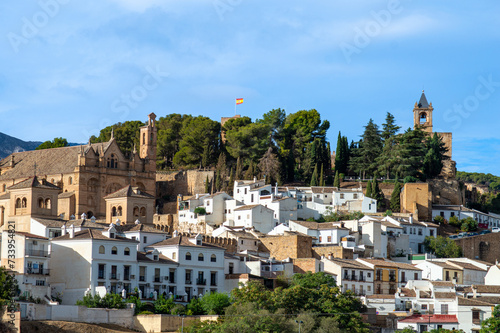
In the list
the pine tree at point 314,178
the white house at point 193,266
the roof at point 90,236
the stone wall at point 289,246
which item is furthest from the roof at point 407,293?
the pine tree at point 314,178

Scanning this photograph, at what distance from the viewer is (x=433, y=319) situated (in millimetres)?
64500

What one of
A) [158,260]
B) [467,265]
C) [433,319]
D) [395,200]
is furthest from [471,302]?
[395,200]

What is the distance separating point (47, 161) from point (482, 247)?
4584 centimetres

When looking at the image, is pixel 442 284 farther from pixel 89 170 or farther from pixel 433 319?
pixel 89 170

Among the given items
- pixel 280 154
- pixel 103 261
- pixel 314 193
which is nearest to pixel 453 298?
pixel 103 261

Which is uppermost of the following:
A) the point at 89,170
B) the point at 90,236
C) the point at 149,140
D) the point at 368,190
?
the point at 149,140

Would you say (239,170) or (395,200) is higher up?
(239,170)

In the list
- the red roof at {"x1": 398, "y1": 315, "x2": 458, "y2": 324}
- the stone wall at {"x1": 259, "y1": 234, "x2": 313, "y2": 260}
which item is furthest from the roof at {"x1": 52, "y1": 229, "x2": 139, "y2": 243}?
the red roof at {"x1": 398, "y1": 315, "x2": 458, "y2": 324}

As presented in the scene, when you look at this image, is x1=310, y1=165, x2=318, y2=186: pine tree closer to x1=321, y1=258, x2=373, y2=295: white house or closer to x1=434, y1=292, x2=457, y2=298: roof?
x1=321, y1=258, x2=373, y2=295: white house

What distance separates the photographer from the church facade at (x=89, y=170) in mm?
94188

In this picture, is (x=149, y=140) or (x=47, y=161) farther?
(x=149, y=140)

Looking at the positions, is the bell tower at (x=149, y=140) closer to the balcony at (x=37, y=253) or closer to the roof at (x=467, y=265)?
the roof at (x=467, y=265)

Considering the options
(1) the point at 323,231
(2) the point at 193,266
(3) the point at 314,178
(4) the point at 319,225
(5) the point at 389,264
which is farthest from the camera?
(3) the point at 314,178

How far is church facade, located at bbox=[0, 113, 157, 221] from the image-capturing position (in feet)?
309
